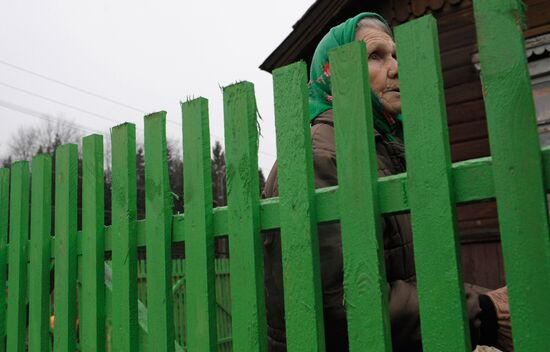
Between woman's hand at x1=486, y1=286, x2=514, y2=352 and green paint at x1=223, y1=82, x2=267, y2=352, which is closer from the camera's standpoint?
woman's hand at x1=486, y1=286, x2=514, y2=352

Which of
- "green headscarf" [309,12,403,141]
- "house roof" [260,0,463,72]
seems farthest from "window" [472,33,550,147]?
"green headscarf" [309,12,403,141]

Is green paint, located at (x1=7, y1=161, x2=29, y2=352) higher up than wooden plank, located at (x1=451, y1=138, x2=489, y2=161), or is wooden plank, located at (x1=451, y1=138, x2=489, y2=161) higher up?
wooden plank, located at (x1=451, y1=138, x2=489, y2=161)

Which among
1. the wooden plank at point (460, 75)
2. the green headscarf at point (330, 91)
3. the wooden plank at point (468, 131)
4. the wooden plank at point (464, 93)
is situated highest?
the wooden plank at point (460, 75)

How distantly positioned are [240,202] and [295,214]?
220 mm

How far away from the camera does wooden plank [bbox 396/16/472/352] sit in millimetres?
1167

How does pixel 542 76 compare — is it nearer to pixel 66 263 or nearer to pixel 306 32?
pixel 306 32

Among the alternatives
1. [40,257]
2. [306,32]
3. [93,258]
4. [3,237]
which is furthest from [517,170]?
[306,32]

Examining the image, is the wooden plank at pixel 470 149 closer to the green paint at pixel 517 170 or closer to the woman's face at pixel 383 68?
the woman's face at pixel 383 68

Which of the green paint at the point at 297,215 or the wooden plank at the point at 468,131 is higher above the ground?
the wooden plank at the point at 468,131

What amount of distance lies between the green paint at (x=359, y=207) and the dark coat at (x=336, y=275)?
0.11 m

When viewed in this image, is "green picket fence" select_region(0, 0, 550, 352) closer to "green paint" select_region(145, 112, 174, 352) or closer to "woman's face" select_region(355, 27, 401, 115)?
"green paint" select_region(145, 112, 174, 352)

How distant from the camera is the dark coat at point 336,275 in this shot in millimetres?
1361

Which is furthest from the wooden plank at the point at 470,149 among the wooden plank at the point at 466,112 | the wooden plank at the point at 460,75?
the wooden plank at the point at 460,75

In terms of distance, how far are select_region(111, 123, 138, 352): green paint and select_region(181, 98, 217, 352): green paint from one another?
0.31 m
